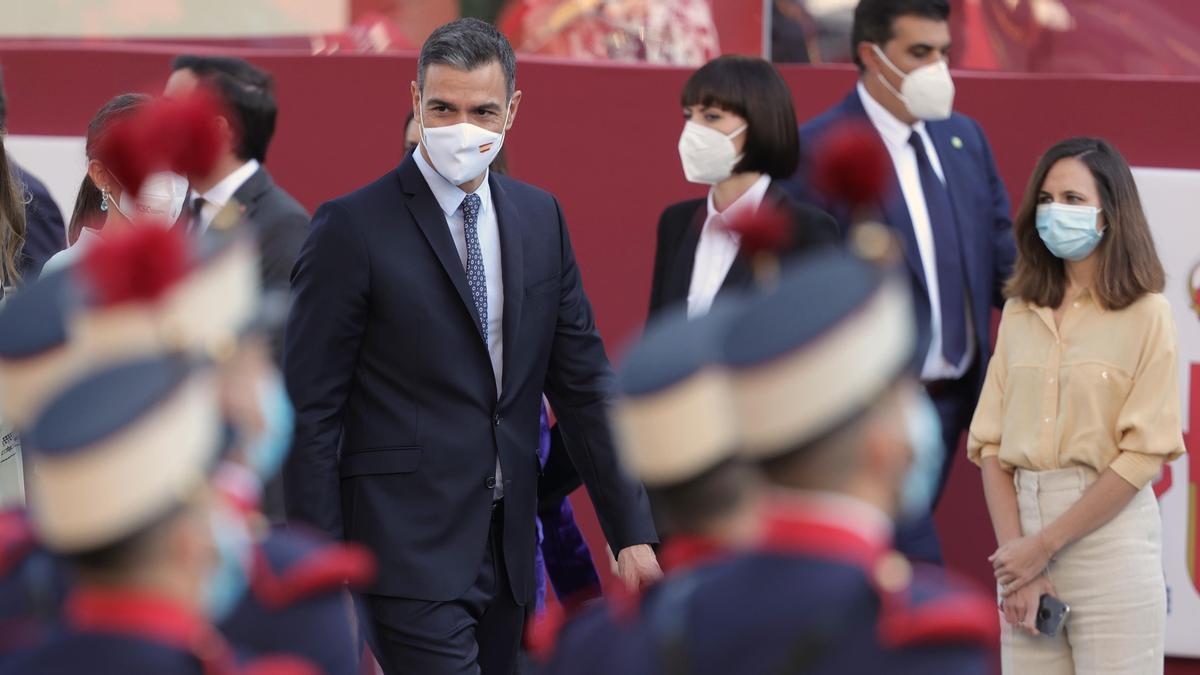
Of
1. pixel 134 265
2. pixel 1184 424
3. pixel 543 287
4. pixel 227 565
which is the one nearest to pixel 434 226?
pixel 543 287

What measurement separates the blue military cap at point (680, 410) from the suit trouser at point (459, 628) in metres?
2.05

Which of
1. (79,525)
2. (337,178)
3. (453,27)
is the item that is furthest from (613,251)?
(79,525)

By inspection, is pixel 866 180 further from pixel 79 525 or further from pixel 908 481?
pixel 79 525

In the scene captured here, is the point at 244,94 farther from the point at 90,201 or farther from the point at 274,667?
the point at 274,667

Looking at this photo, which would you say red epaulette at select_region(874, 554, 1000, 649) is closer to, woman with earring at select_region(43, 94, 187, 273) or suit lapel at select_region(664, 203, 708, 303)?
woman with earring at select_region(43, 94, 187, 273)

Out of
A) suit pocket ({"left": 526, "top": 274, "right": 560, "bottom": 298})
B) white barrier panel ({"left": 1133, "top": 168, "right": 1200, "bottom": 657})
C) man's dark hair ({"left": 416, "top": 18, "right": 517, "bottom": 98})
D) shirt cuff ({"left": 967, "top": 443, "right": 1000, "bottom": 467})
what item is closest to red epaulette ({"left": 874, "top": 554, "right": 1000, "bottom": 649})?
suit pocket ({"left": 526, "top": 274, "right": 560, "bottom": 298})

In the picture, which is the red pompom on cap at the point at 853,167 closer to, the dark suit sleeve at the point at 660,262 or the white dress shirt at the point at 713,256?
the white dress shirt at the point at 713,256

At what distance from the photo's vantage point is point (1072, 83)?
20.0 feet

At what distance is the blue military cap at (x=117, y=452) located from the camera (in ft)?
6.23

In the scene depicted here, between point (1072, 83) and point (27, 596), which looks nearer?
point (27, 596)

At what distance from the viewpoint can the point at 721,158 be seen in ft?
18.1

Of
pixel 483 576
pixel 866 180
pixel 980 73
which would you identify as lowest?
pixel 483 576

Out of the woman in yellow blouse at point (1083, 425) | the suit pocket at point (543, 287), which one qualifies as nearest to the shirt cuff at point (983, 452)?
the woman in yellow blouse at point (1083, 425)

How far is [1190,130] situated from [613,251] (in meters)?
1.90
